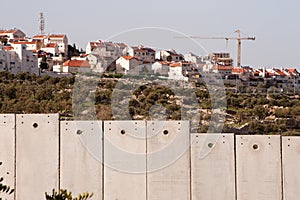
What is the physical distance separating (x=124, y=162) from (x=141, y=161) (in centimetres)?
14

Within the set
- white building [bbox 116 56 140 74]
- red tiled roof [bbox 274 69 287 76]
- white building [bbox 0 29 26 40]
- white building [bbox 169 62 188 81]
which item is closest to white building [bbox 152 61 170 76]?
white building [bbox 169 62 188 81]

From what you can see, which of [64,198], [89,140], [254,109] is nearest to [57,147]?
[89,140]

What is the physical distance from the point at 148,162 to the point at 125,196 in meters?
0.35

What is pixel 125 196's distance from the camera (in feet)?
16.4

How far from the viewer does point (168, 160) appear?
16.2 ft

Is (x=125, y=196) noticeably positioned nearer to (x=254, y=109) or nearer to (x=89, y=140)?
(x=89, y=140)

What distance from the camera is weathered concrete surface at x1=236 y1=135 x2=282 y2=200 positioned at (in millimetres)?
4871

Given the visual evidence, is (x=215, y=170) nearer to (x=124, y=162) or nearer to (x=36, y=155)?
(x=124, y=162)

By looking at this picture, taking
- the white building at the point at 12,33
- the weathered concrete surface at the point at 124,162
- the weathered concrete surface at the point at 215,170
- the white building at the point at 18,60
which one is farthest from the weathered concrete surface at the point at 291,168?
the white building at the point at 12,33

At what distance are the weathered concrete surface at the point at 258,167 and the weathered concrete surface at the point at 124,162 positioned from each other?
0.82 metres

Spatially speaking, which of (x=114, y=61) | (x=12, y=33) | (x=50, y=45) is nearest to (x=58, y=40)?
(x=50, y=45)

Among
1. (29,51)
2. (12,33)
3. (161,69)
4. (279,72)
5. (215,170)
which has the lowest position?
(215,170)

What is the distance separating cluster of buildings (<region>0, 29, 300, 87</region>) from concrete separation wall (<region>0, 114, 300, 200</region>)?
138 ft

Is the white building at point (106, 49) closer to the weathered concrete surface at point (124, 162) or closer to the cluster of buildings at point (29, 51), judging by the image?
the cluster of buildings at point (29, 51)
